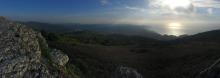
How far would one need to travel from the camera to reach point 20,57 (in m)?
19.0

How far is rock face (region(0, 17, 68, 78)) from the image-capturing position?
18047 millimetres

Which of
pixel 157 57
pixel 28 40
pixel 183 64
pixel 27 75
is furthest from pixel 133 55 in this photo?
pixel 27 75

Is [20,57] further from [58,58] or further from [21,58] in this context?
[58,58]

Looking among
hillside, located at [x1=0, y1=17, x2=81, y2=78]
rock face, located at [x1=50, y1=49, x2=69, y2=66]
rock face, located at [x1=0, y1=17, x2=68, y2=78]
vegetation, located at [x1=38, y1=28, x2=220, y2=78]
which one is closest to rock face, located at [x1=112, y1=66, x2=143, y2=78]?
rock face, located at [x1=50, y1=49, x2=69, y2=66]

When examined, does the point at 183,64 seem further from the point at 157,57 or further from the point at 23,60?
the point at 23,60

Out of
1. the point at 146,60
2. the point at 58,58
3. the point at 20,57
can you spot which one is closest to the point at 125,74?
the point at 58,58

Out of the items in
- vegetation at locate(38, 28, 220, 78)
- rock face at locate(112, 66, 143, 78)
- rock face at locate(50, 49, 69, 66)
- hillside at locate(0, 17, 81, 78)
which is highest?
hillside at locate(0, 17, 81, 78)

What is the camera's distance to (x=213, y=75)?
2900cm

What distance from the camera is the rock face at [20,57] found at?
711 inches

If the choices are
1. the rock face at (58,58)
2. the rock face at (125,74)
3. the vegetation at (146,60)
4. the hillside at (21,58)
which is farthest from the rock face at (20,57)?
the vegetation at (146,60)

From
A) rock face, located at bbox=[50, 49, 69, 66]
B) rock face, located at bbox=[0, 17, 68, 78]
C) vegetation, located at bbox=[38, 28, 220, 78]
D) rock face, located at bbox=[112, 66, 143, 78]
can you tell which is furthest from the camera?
vegetation, located at bbox=[38, 28, 220, 78]

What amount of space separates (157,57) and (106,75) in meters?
19.8

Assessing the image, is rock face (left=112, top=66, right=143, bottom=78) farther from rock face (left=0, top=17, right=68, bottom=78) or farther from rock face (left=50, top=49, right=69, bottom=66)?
rock face (left=0, top=17, right=68, bottom=78)

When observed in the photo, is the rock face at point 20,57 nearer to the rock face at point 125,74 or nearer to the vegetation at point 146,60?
the rock face at point 125,74
